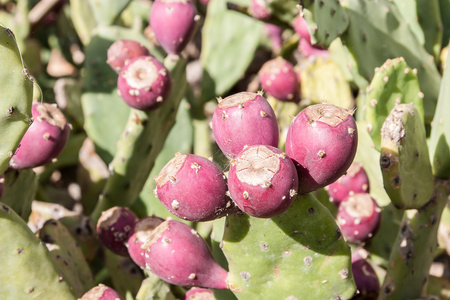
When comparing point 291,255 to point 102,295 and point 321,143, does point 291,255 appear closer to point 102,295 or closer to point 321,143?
point 321,143

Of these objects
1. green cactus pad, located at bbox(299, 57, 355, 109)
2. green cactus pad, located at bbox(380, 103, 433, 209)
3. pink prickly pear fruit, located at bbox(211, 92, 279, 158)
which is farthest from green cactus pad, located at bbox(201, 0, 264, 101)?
pink prickly pear fruit, located at bbox(211, 92, 279, 158)

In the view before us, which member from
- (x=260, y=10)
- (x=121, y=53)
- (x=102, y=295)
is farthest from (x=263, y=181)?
(x=260, y=10)

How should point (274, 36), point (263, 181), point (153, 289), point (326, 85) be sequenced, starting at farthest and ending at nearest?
point (274, 36), point (326, 85), point (153, 289), point (263, 181)

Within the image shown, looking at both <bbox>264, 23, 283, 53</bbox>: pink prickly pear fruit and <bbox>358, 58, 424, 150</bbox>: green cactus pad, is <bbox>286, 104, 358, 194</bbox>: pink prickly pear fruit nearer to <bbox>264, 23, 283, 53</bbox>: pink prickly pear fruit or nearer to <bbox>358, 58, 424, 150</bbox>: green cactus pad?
<bbox>358, 58, 424, 150</bbox>: green cactus pad

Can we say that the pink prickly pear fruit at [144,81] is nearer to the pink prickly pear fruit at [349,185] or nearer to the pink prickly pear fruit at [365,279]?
the pink prickly pear fruit at [349,185]

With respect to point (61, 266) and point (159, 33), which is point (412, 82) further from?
point (61, 266)
